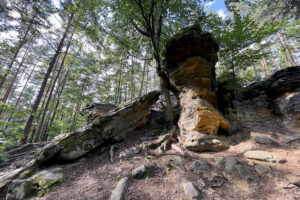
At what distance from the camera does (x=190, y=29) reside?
20.6 feet

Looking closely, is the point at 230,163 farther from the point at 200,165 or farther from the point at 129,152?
the point at 129,152

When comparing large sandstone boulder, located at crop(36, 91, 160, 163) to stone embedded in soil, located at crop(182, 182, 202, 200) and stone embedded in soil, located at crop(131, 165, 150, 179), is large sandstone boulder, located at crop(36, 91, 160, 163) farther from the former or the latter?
stone embedded in soil, located at crop(182, 182, 202, 200)

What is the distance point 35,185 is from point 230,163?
6.08 m

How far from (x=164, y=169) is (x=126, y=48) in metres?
8.14

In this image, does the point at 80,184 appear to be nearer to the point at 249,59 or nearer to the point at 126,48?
the point at 126,48

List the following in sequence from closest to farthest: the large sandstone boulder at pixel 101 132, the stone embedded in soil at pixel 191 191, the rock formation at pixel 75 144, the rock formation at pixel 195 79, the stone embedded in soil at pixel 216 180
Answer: the stone embedded in soil at pixel 191 191
the stone embedded in soil at pixel 216 180
the rock formation at pixel 75 144
the large sandstone boulder at pixel 101 132
the rock formation at pixel 195 79

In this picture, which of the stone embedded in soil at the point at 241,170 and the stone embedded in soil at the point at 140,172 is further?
the stone embedded in soil at the point at 140,172

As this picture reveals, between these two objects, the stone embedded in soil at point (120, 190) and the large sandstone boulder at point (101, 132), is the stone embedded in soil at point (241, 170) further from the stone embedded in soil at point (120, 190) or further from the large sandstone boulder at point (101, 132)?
the large sandstone boulder at point (101, 132)

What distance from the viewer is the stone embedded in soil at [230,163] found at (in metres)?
3.36

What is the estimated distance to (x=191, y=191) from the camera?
105 inches

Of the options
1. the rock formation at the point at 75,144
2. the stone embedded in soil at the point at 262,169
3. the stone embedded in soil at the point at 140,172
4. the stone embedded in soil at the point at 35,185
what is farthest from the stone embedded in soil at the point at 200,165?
the stone embedded in soil at the point at 35,185

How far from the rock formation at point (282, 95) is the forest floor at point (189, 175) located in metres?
0.94

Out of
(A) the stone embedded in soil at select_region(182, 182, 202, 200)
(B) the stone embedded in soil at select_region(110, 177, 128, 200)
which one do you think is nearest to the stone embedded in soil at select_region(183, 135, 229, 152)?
(A) the stone embedded in soil at select_region(182, 182, 202, 200)

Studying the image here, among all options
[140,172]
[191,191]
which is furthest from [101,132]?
[191,191]
